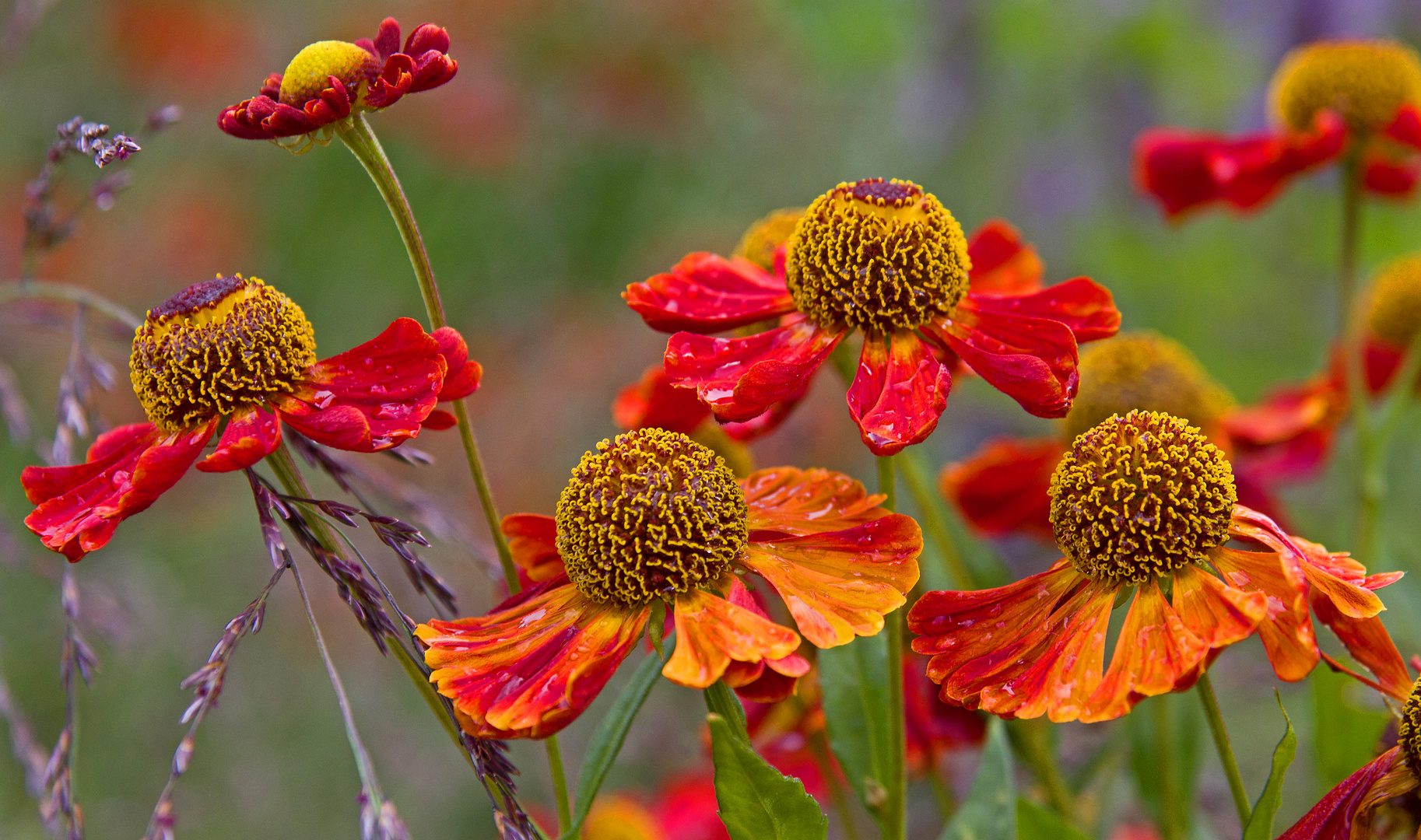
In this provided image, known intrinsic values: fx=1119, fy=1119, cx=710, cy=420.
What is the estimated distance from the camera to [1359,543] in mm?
1085

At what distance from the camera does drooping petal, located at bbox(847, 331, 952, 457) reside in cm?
68

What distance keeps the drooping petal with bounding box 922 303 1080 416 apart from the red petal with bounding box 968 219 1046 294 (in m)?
0.11

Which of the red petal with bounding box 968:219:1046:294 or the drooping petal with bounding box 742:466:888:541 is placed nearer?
the drooping petal with bounding box 742:466:888:541

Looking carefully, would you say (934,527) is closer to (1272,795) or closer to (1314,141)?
(1272,795)

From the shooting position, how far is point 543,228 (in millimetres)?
3936

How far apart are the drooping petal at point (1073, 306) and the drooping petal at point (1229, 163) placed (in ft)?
1.67

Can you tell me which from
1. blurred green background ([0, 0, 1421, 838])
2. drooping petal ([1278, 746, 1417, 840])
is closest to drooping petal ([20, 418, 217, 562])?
drooping petal ([1278, 746, 1417, 840])

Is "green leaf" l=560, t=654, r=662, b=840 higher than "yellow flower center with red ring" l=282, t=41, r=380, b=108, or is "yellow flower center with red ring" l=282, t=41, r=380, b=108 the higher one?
"yellow flower center with red ring" l=282, t=41, r=380, b=108

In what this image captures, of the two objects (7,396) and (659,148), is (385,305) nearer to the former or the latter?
(659,148)

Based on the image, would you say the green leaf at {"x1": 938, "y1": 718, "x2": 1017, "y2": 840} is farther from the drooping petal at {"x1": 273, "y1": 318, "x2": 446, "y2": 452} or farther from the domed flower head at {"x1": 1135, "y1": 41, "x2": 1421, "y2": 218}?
the domed flower head at {"x1": 1135, "y1": 41, "x2": 1421, "y2": 218}

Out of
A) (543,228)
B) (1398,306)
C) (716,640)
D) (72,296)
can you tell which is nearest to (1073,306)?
(716,640)

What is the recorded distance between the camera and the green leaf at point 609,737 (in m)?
0.67

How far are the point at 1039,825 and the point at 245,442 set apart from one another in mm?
562

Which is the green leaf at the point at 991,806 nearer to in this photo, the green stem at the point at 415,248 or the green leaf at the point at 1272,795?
the green leaf at the point at 1272,795
